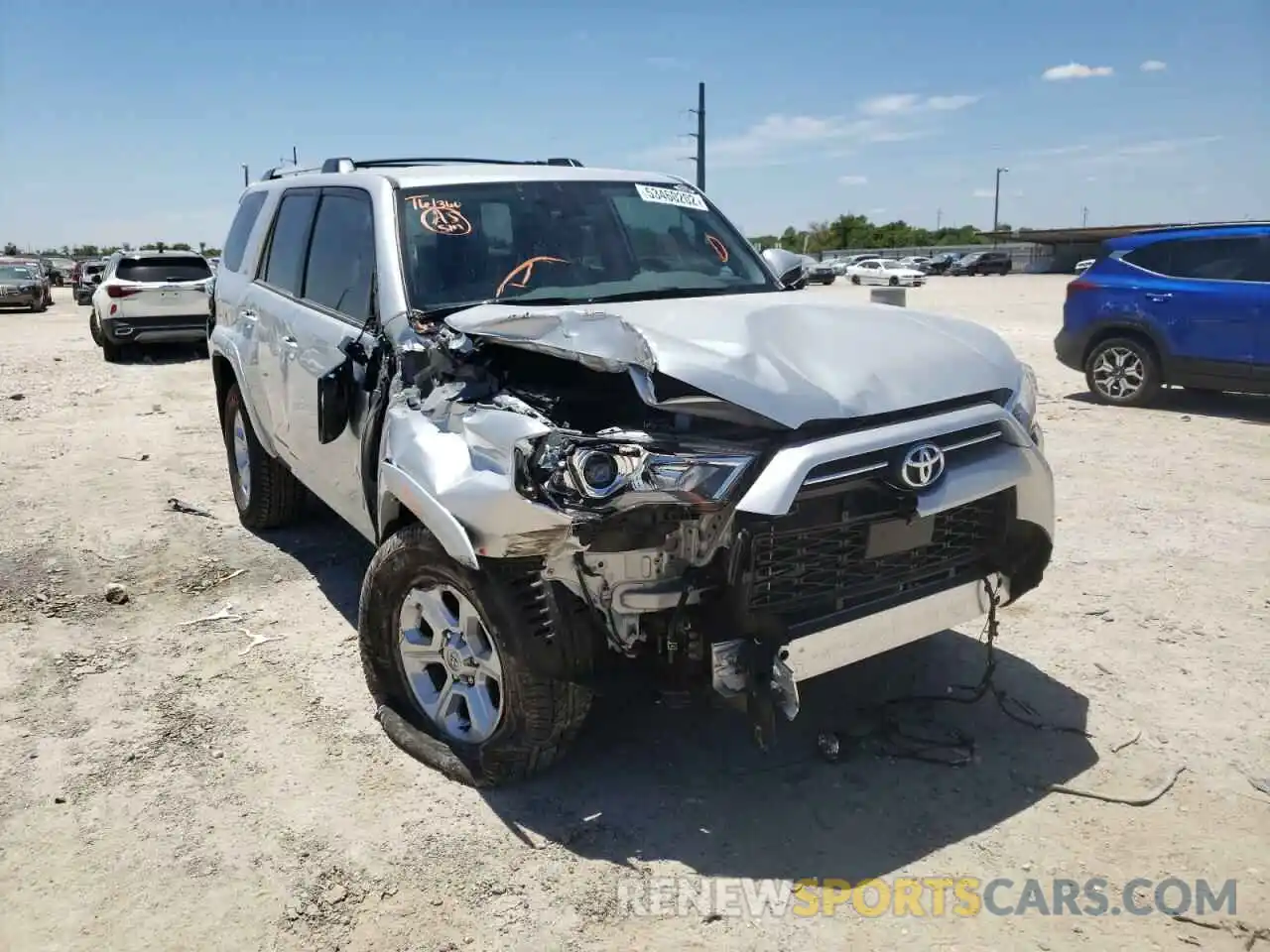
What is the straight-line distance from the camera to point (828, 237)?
346 feet

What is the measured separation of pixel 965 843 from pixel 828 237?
107m

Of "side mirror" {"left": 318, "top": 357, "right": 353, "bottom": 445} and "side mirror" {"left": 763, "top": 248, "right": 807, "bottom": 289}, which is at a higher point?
"side mirror" {"left": 763, "top": 248, "right": 807, "bottom": 289}

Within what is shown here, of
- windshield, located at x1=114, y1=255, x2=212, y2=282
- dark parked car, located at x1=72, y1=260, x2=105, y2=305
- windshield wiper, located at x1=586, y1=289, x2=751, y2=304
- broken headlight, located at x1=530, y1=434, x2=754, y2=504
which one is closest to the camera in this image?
broken headlight, located at x1=530, y1=434, x2=754, y2=504

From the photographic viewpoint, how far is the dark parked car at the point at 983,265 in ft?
186

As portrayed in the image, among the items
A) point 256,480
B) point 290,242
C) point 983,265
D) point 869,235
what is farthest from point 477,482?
point 869,235

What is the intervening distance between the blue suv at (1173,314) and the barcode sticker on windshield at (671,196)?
20.5ft

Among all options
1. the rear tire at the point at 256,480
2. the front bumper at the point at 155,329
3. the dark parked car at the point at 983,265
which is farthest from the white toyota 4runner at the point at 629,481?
the dark parked car at the point at 983,265

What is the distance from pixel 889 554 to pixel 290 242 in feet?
11.6

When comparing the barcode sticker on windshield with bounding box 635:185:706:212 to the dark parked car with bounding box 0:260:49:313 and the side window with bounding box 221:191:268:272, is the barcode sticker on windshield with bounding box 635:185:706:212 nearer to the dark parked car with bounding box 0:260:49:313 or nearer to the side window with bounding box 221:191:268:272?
the side window with bounding box 221:191:268:272

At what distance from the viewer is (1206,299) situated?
29.6 feet

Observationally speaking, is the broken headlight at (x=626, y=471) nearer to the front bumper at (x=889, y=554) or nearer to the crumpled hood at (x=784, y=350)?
the front bumper at (x=889, y=554)

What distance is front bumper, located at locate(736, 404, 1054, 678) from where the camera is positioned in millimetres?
2734

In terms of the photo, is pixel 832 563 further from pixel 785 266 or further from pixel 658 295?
pixel 785 266

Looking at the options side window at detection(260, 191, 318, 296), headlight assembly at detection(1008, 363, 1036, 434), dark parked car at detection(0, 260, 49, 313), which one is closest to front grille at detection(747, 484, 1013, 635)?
headlight assembly at detection(1008, 363, 1036, 434)
